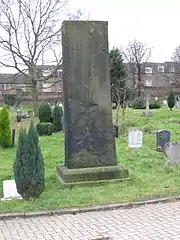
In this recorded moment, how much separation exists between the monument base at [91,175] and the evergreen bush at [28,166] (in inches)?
40.0

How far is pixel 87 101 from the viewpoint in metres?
8.40

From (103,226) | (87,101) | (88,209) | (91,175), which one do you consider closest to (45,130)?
(87,101)

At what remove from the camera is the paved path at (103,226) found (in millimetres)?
5402

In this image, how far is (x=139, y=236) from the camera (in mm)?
5312

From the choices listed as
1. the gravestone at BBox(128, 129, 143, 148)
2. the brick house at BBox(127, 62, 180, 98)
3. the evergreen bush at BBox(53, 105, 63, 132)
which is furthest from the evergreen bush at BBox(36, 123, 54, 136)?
the brick house at BBox(127, 62, 180, 98)

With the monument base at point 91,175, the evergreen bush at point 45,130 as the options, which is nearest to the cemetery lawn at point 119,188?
the monument base at point 91,175

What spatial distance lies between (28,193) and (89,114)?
2199 mm

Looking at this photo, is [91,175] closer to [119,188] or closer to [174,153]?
[119,188]

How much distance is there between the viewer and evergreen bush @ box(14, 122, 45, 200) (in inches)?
276

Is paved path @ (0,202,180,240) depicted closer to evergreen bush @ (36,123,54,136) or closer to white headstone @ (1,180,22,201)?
white headstone @ (1,180,22,201)

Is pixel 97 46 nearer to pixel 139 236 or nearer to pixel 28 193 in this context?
pixel 28 193

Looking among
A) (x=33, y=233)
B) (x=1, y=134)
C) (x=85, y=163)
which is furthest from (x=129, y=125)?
(x=33, y=233)

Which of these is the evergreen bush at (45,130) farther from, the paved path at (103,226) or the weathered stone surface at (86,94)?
the paved path at (103,226)

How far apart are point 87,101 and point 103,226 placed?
325 centimetres
